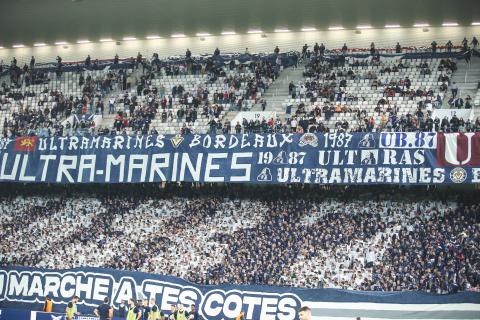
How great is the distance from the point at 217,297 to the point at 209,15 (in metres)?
25.9

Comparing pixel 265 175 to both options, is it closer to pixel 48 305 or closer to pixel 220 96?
pixel 220 96

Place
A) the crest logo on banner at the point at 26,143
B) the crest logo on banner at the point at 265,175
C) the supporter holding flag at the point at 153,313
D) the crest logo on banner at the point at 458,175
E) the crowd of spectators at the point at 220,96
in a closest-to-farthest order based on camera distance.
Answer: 1. the supporter holding flag at the point at 153,313
2. the crest logo on banner at the point at 458,175
3. the crest logo on banner at the point at 265,175
4. the crowd of spectators at the point at 220,96
5. the crest logo on banner at the point at 26,143

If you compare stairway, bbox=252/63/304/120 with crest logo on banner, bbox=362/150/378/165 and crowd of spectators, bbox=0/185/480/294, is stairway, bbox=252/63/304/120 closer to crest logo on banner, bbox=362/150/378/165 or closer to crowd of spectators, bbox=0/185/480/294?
crowd of spectators, bbox=0/185/480/294

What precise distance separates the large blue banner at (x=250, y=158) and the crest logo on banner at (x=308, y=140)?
4cm

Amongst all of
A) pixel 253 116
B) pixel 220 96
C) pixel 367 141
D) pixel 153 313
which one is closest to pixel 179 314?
pixel 153 313

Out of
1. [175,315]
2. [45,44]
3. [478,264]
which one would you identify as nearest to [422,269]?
[478,264]

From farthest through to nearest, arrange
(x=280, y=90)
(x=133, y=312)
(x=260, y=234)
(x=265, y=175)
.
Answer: (x=280, y=90), (x=265, y=175), (x=260, y=234), (x=133, y=312)

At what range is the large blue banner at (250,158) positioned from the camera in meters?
35.4

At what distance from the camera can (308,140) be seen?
37.7m

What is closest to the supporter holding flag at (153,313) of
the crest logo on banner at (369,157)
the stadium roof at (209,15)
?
the crest logo on banner at (369,157)

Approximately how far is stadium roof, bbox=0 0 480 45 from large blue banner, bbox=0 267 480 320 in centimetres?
2165

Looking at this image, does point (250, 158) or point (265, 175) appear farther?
point (250, 158)

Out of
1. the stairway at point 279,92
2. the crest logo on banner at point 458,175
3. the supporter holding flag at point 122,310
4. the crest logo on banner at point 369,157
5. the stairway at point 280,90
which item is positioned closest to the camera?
the supporter holding flag at point 122,310

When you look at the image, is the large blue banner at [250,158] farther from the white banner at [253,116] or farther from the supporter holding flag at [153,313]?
the supporter holding flag at [153,313]
